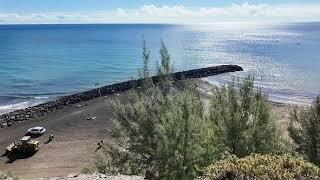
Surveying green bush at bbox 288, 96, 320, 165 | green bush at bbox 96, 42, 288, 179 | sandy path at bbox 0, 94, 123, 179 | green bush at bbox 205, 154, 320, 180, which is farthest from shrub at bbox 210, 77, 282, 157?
sandy path at bbox 0, 94, 123, 179

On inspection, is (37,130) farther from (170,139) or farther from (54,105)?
(170,139)

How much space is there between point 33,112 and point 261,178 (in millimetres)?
61130

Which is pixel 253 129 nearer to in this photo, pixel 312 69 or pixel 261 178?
pixel 261 178

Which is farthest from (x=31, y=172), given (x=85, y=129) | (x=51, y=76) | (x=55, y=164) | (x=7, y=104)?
(x=51, y=76)

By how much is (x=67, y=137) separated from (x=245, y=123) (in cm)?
3160

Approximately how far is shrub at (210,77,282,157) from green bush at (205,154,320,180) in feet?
39.5

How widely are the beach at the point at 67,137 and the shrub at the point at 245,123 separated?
206 inches

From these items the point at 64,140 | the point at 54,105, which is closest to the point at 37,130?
the point at 64,140

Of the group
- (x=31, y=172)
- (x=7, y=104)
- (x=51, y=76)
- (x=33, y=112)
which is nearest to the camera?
(x=31, y=172)

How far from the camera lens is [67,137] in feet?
174

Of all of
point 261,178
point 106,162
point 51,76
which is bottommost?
point 51,76

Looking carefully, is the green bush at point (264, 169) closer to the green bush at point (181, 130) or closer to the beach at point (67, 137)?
the green bush at point (181, 130)

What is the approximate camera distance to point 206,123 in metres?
25.5

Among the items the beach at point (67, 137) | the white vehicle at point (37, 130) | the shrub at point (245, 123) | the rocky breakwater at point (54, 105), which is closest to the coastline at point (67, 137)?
the beach at point (67, 137)
